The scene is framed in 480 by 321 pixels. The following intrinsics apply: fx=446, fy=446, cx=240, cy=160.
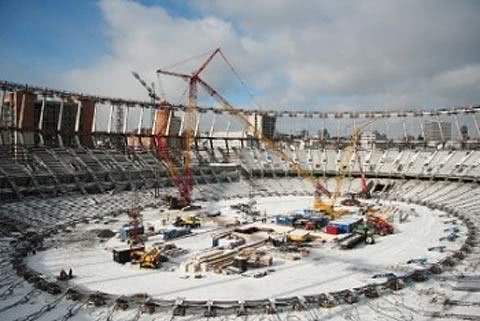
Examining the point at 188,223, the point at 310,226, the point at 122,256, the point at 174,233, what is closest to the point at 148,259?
the point at 122,256

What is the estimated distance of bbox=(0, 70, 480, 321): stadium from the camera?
74.9 feet

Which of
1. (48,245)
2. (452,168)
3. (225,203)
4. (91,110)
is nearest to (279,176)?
(225,203)

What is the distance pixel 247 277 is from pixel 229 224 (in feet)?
57.2

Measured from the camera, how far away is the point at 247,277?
27297 millimetres

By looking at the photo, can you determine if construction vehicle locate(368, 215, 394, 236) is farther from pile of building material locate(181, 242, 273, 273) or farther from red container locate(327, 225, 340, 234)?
pile of building material locate(181, 242, 273, 273)

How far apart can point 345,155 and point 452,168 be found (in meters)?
20.8

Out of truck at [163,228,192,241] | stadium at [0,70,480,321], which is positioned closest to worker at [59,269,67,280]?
stadium at [0,70,480,321]

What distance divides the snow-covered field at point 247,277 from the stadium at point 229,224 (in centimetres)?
15

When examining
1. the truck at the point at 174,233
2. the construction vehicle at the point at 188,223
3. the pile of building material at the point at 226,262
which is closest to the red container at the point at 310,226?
→ the construction vehicle at the point at 188,223

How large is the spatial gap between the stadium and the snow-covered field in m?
0.15

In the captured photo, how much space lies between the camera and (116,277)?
1086 inches

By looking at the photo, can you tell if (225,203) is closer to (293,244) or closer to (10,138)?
(293,244)

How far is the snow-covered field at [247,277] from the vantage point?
81.8 feet

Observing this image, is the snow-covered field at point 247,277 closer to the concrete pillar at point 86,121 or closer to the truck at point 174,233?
the truck at point 174,233
